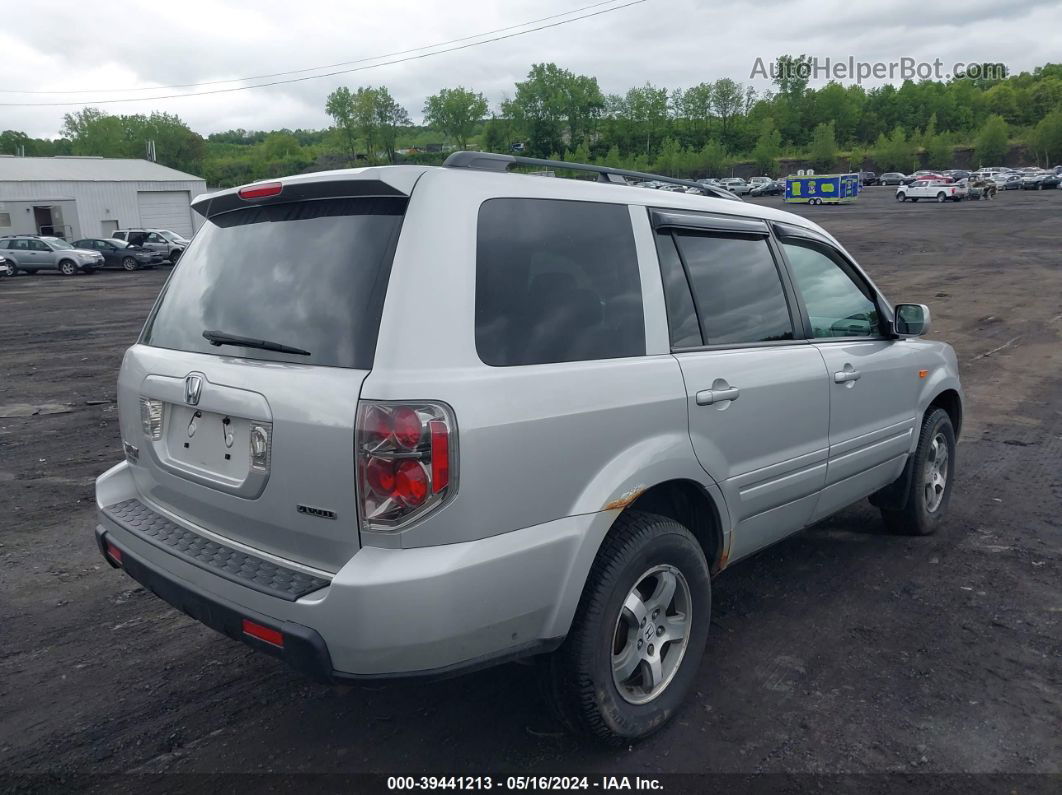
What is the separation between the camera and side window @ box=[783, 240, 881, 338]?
4.20m

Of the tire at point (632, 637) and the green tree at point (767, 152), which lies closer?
the tire at point (632, 637)

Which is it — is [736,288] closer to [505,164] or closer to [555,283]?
[555,283]

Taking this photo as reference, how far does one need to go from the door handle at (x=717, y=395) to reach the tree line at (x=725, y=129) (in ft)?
294

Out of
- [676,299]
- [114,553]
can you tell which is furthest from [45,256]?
[676,299]

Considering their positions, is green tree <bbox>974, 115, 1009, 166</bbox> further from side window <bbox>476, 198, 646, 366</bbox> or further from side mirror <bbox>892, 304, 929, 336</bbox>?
side window <bbox>476, 198, 646, 366</bbox>

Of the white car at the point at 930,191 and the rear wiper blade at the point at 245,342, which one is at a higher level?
the white car at the point at 930,191

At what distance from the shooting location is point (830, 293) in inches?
175

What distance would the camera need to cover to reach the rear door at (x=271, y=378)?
252 centimetres

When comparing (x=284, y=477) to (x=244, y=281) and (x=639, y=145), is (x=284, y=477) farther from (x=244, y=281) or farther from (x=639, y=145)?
(x=639, y=145)

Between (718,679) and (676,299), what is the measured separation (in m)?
1.61

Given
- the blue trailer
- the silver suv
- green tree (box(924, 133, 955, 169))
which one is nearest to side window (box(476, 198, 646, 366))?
the silver suv

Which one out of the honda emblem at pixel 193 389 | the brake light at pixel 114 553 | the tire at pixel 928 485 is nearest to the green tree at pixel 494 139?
the tire at pixel 928 485

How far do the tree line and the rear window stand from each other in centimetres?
8981

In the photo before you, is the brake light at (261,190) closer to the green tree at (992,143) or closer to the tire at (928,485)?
the tire at (928,485)
